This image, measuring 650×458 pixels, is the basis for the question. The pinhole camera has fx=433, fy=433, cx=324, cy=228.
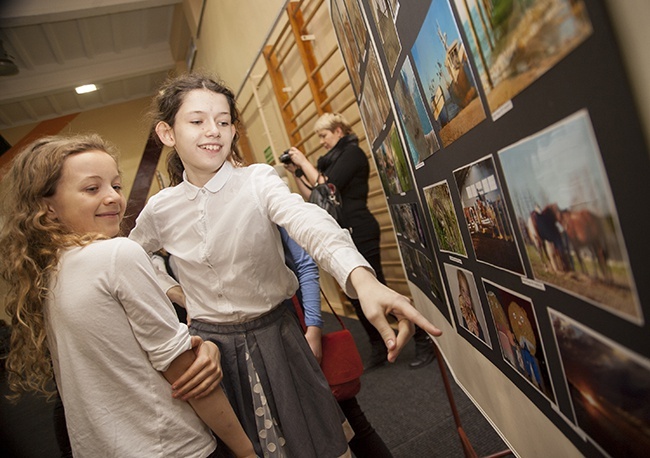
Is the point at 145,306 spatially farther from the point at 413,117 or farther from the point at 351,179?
the point at 351,179

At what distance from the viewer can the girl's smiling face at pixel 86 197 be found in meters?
0.91

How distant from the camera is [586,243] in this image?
380mm

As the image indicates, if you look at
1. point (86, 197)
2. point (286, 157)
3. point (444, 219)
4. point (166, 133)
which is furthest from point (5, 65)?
point (444, 219)

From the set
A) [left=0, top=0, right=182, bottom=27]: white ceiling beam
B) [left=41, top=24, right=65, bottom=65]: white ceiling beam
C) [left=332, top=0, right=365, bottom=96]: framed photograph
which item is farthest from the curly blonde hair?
[left=41, top=24, right=65, bottom=65]: white ceiling beam

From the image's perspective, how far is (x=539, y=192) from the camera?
1.41 ft

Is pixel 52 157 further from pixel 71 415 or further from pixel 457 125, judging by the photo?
pixel 457 125

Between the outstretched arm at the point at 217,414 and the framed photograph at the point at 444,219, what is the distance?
578 mm

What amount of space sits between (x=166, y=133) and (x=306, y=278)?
593 millimetres

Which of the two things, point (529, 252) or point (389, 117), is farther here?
point (389, 117)

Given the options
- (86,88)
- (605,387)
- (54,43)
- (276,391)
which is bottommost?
(276,391)

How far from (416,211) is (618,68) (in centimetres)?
68

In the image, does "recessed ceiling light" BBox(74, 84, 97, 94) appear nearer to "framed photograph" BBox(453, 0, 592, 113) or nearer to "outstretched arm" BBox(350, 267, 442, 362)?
"outstretched arm" BBox(350, 267, 442, 362)

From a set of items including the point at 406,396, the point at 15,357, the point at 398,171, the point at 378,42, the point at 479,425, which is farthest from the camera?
the point at 406,396

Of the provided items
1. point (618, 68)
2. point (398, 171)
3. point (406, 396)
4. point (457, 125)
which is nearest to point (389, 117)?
point (398, 171)
